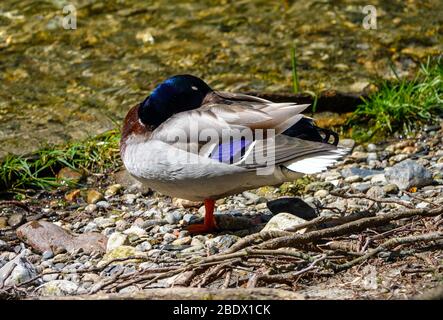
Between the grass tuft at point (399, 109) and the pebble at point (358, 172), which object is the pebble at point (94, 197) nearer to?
the pebble at point (358, 172)

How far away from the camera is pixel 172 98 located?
5.07m

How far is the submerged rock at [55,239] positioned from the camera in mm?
4934

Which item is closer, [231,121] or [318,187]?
[231,121]

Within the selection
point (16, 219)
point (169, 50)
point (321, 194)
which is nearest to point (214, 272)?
point (321, 194)

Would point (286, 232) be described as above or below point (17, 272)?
above

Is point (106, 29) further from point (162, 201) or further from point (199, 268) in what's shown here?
point (199, 268)

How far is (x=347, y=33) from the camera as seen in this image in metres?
7.59

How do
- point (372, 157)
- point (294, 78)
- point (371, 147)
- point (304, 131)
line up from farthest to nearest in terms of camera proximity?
point (294, 78) → point (371, 147) → point (372, 157) → point (304, 131)

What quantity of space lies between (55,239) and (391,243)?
1.92 m

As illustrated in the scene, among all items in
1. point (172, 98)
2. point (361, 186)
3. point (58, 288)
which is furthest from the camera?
point (361, 186)

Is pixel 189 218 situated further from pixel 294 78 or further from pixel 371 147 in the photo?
pixel 294 78

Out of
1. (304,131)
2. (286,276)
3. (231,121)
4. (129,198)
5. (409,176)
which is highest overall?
(231,121)

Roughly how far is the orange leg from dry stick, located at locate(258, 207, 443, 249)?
88 centimetres

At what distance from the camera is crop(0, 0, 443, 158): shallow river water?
22.2 ft
